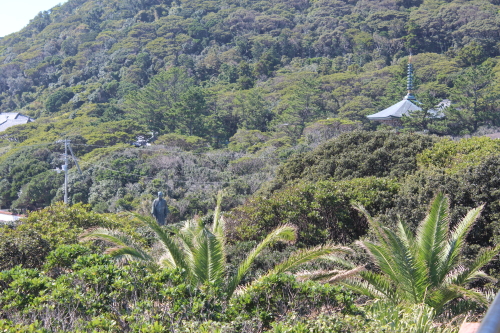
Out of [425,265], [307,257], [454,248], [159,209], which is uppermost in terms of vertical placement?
[307,257]

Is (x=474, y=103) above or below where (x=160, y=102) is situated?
below

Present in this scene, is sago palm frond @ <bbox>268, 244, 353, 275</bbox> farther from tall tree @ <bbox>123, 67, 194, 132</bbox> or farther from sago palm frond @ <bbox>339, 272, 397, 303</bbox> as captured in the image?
tall tree @ <bbox>123, 67, 194, 132</bbox>

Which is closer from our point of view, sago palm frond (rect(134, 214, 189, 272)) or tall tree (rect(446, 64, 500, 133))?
sago palm frond (rect(134, 214, 189, 272))

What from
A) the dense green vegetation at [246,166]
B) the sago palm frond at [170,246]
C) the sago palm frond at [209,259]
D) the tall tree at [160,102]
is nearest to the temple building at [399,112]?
the dense green vegetation at [246,166]

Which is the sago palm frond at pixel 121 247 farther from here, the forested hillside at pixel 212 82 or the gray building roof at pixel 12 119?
the gray building roof at pixel 12 119

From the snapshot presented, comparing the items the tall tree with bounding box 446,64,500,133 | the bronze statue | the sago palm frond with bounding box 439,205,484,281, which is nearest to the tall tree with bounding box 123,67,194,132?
the tall tree with bounding box 446,64,500,133

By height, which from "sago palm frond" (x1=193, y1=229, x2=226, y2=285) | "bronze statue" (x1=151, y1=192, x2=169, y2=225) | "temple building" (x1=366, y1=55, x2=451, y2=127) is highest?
"sago palm frond" (x1=193, y1=229, x2=226, y2=285)

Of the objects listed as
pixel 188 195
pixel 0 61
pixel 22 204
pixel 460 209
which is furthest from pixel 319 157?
pixel 0 61

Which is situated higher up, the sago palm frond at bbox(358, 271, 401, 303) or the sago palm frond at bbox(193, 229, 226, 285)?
the sago palm frond at bbox(193, 229, 226, 285)

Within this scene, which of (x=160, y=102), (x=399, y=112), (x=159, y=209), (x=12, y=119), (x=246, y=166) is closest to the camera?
(x=159, y=209)

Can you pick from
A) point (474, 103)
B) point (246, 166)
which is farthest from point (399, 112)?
point (246, 166)

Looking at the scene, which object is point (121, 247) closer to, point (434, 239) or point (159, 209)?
point (434, 239)

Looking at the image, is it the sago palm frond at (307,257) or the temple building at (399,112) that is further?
the temple building at (399,112)

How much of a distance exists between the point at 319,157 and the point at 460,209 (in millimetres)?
5677
